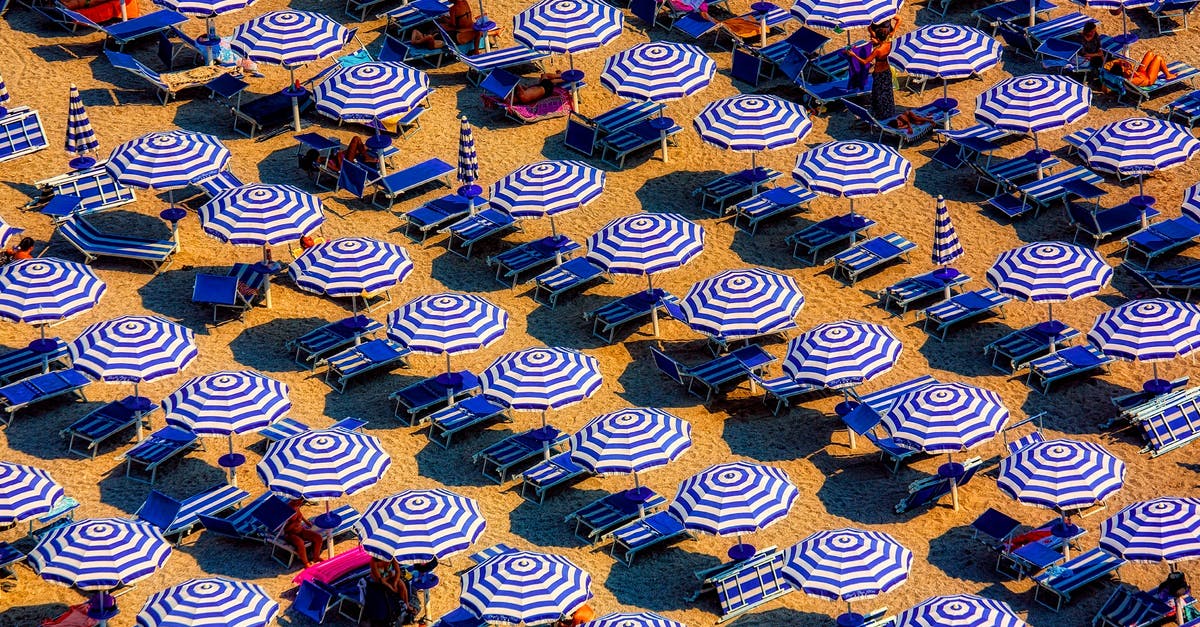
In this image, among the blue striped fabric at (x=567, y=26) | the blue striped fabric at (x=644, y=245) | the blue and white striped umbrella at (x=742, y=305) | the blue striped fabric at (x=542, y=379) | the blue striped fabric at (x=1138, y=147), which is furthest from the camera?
→ the blue striped fabric at (x=567, y=26)

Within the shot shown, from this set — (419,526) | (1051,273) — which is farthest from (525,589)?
(1051,273)

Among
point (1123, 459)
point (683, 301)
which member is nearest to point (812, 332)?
point (683, 301)

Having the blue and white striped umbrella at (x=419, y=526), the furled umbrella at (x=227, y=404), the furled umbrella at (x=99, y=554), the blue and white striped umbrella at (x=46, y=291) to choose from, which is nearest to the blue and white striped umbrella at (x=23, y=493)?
the furled umbrella at (x=99, y=554)

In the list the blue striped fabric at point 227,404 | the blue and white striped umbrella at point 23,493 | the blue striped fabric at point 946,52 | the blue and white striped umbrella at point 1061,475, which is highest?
the blue striped fabric at point 946,52

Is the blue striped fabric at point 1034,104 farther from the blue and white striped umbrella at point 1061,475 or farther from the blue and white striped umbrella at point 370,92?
the blue and white striped umbrella at point 370,92

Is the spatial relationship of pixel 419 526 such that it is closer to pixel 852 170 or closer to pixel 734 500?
pixel 734 500

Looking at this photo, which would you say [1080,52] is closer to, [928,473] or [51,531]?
[928,473]
